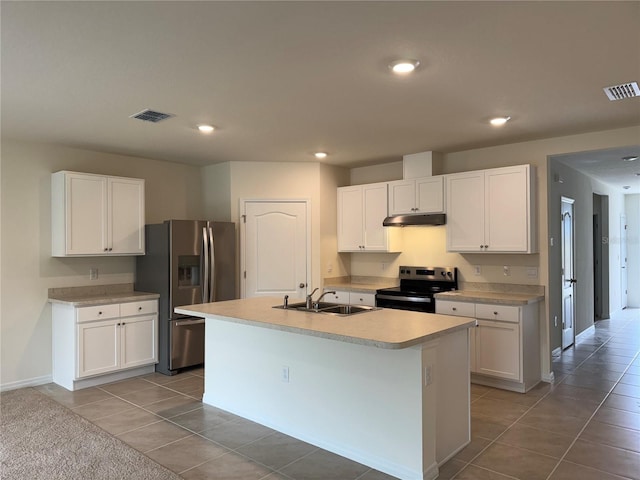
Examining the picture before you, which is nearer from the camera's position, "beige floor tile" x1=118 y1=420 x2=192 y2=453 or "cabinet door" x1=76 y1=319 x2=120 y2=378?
"beige floor tile" x1=118 y1=420 x2=192 y2=453

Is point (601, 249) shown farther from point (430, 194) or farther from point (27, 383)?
point (27, 383)

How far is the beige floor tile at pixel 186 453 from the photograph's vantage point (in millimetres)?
2912

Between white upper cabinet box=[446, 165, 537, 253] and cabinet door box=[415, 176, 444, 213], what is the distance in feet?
0.31

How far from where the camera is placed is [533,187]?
450cm

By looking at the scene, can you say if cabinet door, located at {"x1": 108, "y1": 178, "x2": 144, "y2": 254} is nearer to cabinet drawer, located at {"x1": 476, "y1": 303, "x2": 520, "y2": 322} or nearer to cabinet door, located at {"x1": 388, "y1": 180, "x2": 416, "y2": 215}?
cabinet door, located at {"x1": 388, "y1": 180, "x2": 416, "y2": 215}

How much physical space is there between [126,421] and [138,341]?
135 centimetres

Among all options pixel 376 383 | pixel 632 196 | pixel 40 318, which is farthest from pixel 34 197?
pixel 632 196

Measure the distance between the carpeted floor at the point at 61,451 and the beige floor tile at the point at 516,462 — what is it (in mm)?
1979

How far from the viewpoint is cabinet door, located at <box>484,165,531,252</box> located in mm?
4410

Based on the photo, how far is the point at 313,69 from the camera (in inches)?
109

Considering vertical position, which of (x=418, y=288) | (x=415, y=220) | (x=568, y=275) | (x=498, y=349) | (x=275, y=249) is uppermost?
(x=415, y=220)

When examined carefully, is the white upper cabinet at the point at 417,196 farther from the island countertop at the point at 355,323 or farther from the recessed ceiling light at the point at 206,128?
the recessed ceiling light at the point at 206,128

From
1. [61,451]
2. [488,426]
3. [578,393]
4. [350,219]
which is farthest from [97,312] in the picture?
[578,393]

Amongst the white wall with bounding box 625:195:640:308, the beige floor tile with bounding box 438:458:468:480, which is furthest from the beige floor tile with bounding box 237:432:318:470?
the white wall with bounding box 625:195:640:308
